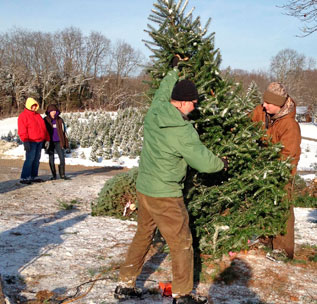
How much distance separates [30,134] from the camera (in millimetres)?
8602

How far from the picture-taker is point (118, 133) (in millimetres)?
19219

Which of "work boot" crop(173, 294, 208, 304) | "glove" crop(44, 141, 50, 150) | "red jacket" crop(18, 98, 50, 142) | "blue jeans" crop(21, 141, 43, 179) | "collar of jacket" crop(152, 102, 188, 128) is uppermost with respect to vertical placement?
"collar of jacket" crop(152, 102, 188, 128)

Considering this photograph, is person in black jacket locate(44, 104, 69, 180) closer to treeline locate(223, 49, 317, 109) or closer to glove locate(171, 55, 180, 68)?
glove locate(171, 55, 180, 68)

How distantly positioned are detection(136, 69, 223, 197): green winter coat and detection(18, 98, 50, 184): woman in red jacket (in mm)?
5995

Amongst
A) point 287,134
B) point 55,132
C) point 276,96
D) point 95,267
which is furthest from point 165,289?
point 55,132

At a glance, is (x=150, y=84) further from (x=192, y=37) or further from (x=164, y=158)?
(x=164, y=158)

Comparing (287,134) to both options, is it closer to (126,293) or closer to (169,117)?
→ (169,117)

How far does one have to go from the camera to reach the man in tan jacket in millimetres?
4297

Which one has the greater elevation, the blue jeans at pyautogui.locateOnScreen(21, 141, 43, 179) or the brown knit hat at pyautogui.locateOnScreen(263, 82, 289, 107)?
the brown knit hat at pyautogui.locateOnScreen(263, 82, 289, 107)

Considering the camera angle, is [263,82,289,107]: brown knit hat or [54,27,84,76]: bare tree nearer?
[263,82,289,107]: brown knit hat

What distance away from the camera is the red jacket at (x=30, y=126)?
8492 mm

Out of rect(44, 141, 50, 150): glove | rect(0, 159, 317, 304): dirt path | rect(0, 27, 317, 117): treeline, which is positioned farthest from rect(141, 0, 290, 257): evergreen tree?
rect(0, 27, 317, 117): treeline

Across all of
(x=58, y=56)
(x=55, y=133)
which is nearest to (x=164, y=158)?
(x=55, y=133)

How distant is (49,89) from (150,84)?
38.1 m
